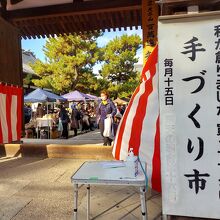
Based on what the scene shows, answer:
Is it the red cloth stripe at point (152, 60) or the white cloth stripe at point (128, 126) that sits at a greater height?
the red cloth stripe at point (152, 60)

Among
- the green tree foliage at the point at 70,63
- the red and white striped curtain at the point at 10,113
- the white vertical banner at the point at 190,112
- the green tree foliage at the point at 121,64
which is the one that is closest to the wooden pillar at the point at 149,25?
the red and white striped curtain at the point at 10,113

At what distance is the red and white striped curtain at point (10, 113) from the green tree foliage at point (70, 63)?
55.3 feet

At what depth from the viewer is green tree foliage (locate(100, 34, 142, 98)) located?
2855cm

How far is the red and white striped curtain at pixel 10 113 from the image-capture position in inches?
284

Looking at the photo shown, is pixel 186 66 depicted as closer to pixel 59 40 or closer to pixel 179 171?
pixel 179 171

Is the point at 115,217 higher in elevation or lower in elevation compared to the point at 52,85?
lower

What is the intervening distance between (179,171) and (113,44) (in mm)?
27195

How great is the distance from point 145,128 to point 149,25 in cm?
425

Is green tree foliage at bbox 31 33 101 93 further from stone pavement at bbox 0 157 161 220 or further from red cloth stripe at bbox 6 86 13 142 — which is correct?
stone pavement at bbox 0 157 161 220

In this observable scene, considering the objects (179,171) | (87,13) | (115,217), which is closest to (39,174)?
(115,217)

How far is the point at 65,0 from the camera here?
28.1 ft

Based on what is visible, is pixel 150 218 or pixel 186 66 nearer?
Answer: pixel 186 66

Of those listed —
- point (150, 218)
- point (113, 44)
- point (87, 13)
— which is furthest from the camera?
point (113, 44)

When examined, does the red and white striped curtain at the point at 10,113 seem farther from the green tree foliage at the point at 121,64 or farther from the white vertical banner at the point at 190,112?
the green tree foliage at the point at 121,64
